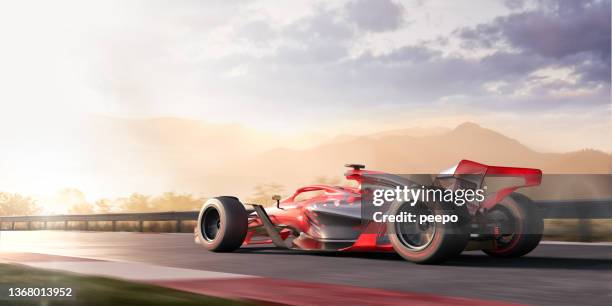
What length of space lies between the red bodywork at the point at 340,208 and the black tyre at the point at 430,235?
15.4 inches

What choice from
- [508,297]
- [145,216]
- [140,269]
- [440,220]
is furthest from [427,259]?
[145,216]

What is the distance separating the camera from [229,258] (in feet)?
34.7

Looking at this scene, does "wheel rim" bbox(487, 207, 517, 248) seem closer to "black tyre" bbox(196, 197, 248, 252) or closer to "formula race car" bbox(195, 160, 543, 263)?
"formula race car" bbox(195, 160, 543, 263)

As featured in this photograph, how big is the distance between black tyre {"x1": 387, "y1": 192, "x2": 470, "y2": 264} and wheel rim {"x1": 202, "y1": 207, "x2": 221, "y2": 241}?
3724mm

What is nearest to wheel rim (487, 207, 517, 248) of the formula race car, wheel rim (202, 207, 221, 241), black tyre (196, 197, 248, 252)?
the formula race car

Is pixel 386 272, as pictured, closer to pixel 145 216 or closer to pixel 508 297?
pixel 508 297

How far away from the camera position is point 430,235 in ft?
29.0

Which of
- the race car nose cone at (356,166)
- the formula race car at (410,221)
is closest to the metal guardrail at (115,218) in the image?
the formula race car at (410,221)

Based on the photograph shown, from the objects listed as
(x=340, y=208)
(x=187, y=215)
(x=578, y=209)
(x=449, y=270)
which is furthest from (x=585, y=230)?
(x=187, y=215)

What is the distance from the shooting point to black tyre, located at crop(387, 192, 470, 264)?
8469mm

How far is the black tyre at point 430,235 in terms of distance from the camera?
27.8 ft

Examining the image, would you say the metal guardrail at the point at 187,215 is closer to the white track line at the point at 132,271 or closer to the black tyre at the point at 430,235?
the black tyre at the point at 430,235

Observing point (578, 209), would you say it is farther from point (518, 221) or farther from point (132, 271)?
point (132, 271)

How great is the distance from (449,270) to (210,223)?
4.80 meters
